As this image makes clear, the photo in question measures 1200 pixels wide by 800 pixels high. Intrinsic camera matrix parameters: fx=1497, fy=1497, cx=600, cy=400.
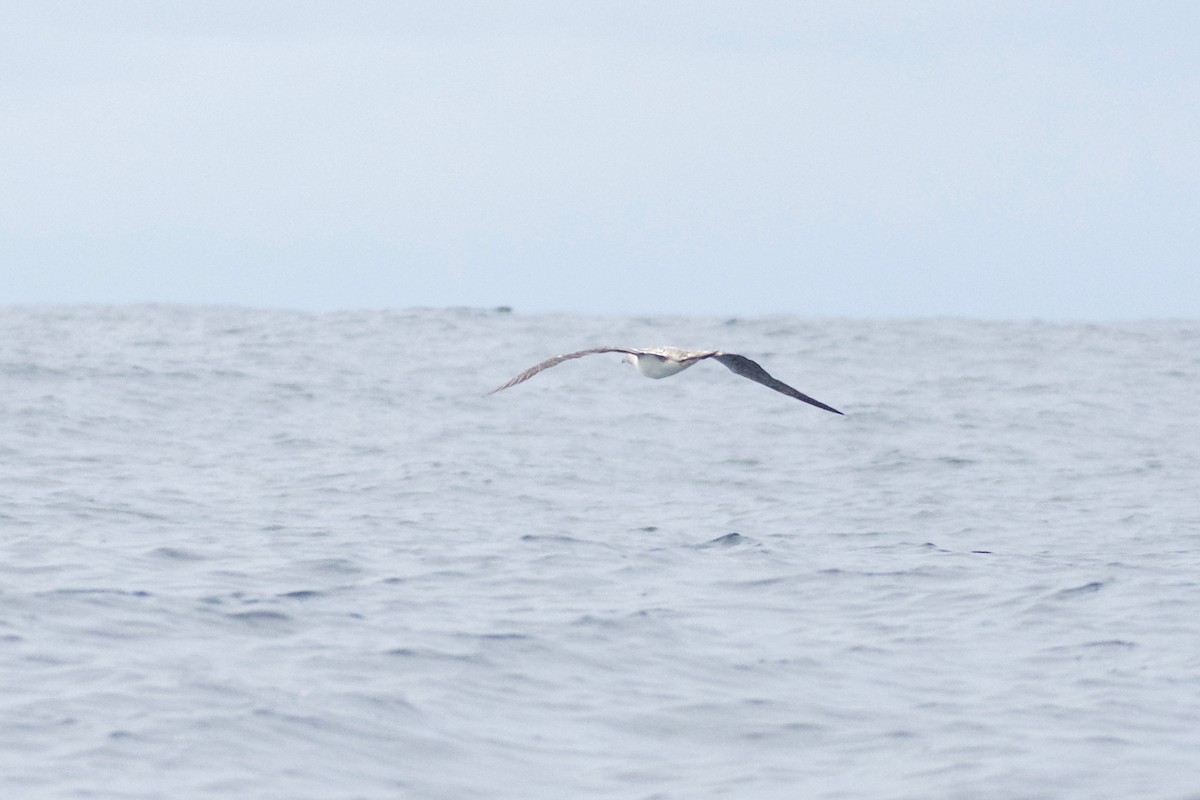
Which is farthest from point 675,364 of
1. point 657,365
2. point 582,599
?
point 582,599

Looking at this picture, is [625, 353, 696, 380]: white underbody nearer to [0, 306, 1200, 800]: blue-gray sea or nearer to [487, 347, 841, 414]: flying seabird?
[487, 347, 841, 414]: flying seabird

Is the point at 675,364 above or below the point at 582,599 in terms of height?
above

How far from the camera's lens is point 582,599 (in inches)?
422

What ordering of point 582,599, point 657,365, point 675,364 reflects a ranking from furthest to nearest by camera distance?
point 582,599 → point 657,365 → point 675,364

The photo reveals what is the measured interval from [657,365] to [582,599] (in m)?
1.77

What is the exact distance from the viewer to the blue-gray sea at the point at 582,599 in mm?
7590

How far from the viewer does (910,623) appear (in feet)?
34.1

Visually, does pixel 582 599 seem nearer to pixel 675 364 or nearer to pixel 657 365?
pixel 657 365

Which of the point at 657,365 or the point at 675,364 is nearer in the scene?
the point at 675,364

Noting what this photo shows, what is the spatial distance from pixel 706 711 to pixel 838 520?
6.52 m

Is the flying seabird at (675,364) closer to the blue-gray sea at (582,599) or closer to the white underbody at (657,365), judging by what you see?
the white underbody at (657,365)

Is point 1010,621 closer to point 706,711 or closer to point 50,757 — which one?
point 706,711

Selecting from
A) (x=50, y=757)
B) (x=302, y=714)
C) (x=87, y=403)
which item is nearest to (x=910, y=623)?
(x=302, y=714)

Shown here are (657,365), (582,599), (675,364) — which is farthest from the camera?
(582,599)
